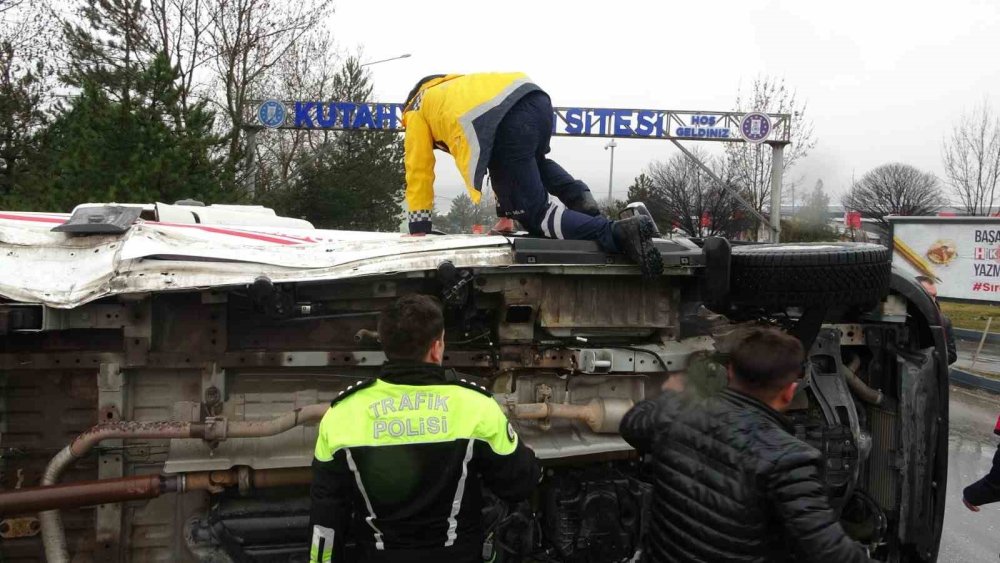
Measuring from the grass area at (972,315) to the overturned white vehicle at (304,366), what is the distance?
13.1m

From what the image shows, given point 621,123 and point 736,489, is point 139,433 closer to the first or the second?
point 736,489

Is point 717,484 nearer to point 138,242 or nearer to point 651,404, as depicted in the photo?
point 651,404

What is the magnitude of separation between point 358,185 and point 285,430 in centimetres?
1921

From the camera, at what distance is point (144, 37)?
17656 mm

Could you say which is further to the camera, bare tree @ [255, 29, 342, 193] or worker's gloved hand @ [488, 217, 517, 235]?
bare tree @ [255, 29, 342, 193]

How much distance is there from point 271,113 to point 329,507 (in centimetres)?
1702

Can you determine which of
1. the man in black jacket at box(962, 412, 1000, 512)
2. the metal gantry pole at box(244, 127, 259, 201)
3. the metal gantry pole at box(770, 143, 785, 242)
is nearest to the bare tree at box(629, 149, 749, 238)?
the metal gantry pole at box(770, 143, 785, 242)

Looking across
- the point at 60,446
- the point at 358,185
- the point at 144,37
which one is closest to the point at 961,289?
the point at 60,446

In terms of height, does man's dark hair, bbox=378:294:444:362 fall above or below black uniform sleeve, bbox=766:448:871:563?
above

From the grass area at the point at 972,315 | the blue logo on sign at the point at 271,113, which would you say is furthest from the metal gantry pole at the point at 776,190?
the blue logo on sign at the point at 271,113

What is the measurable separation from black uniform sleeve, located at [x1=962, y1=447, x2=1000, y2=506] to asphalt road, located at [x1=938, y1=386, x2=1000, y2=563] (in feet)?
2.20

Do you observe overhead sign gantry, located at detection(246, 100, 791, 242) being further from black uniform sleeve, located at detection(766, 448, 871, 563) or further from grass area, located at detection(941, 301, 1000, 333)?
black uniform sleeve, located at detection(766, 448, 871, 563)

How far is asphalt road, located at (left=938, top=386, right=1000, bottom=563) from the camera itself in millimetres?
4925

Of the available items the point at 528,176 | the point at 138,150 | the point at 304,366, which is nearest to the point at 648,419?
the point at 304,366
